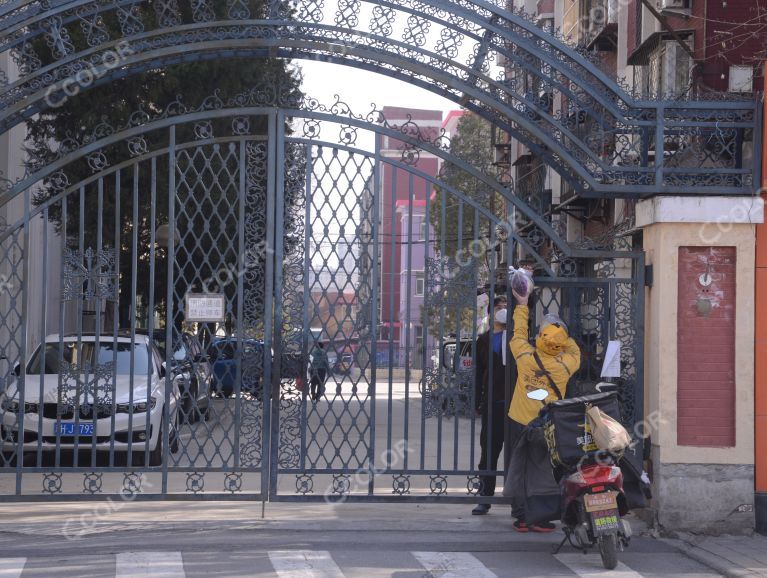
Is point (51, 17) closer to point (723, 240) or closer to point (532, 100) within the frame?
point (532, 100)

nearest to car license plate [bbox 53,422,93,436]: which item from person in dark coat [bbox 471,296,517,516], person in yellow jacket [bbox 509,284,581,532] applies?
person in dark coat [bbox 471,296,517,516]

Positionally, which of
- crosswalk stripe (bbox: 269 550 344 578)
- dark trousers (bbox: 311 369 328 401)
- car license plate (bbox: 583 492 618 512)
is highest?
dark trousers (bbox: 311 369 328 401)

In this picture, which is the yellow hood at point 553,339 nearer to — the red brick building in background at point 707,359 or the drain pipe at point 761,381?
the red brick building in background at point 707,359

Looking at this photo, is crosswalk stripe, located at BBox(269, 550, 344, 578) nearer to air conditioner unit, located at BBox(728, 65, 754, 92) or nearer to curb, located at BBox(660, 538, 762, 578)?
curb, located at BBox(660, 538, 762, 578)

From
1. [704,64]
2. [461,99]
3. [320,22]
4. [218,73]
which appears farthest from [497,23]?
[218,73]

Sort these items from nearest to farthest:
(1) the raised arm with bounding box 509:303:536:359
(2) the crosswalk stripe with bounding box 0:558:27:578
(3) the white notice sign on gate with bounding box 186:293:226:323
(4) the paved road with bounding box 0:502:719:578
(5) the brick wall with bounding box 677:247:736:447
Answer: (2) the crosswalk stripe with bounding box 0:558:27:578
(4) the paved road with bounding box 0:502:719:578
(1) the raised arm with bounding box 509:303:536:359
(5) the brick wall with bounding box 677:247:736:447
(3) the white notice sign on gate with bounding box 186:293:226:323

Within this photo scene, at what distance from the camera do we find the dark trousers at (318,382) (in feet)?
32.2

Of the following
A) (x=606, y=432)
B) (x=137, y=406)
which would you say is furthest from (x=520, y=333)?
(x=137, y=406)

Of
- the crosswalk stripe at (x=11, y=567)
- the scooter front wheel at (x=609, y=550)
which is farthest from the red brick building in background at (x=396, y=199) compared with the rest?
the crosswalk stripe at (x=11, y=567)

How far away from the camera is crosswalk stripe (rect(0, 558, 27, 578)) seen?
7465 mm

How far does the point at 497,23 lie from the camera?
9680mm

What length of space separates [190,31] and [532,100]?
2.99 metres

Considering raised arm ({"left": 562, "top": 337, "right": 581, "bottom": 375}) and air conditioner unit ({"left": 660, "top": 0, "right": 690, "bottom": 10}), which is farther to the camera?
air conditioner unit ({"left": 660, "top": 0, "right": 690, "bottom": 10})

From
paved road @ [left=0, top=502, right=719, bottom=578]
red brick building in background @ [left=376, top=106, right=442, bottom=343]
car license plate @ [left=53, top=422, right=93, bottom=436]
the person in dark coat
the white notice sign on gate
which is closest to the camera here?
paved road @ [left=0, top=502, right=719, bottom=578]
